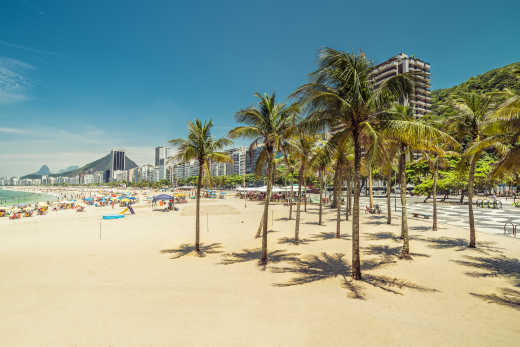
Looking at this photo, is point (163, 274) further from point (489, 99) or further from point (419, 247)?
point (489, 99)

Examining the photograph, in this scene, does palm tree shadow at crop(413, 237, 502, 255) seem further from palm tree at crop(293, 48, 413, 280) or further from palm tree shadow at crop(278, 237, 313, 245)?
palm tree at crop(293, 48, 413, 280)

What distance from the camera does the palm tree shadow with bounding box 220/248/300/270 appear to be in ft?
34.8

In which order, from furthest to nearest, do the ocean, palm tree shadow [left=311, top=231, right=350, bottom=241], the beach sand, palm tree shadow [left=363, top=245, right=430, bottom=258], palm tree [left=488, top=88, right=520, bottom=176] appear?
1. the ocean
2. palm tree shadow [left=311, top=231, right=350, bottom=241]
3. palm tree shadow [left=363, top=245, right=430, bottom=258]
4. palm tree [left=488, top=88, right=520, bottom=176]
5. the beach sand

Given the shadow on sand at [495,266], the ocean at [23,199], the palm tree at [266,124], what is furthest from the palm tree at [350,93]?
the ocean at [23,199]

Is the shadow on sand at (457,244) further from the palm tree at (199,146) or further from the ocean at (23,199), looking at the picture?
the ocean at (23,199)

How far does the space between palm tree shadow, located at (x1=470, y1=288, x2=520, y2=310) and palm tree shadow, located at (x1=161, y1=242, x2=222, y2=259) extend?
10.3 metres

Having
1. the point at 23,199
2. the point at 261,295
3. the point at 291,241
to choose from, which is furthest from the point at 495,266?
the point at 23,199

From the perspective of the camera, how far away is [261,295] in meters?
7.03

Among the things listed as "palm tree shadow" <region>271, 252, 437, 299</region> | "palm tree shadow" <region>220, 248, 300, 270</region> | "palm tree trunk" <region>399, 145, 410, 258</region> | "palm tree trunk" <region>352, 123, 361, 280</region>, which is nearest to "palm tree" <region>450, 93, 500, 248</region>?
"palm tree trunk" <region>399, 145, 410, 258</region>

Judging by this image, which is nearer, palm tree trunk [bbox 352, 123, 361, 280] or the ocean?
palm tree trunk [bbox 352, 123, 361, 280]

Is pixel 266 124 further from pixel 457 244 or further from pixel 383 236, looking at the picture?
pixel 457 244

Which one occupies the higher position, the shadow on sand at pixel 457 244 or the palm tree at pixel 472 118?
the palm tree at pixel 472 118

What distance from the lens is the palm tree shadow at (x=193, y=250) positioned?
11.8 m

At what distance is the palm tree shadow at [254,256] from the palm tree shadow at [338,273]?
0.62 meters
